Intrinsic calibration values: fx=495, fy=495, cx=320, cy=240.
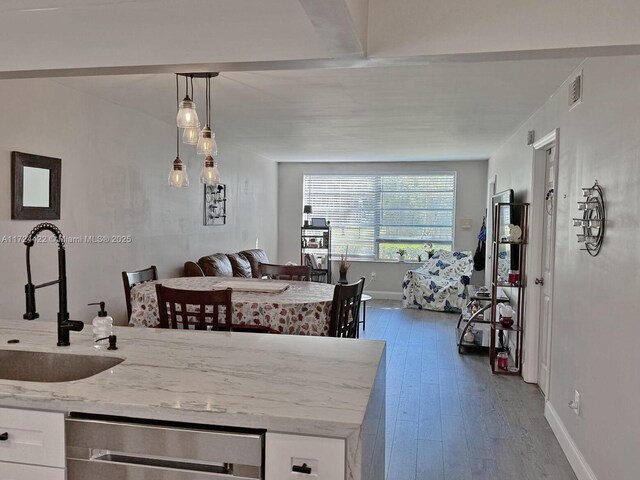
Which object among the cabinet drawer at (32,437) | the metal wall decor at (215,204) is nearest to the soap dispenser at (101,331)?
the cabinet drawer at (32,437)

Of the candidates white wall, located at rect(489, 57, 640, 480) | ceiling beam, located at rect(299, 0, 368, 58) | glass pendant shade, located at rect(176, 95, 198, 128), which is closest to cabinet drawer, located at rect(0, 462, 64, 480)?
ceiling beam, located at rect(299, 0, 368, 58)

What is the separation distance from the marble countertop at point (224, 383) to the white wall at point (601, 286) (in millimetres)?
1118

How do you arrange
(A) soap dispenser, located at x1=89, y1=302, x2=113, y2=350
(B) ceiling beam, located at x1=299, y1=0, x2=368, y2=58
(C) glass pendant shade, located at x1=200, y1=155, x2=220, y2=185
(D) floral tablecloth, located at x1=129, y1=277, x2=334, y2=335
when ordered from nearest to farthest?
(B) ceiling beam, located at x1=299, y1=0, x2=368, y2=58
(A) soap dispenser, located at x1=89, y1=302, x2=113, y2=350
(D) floral tablecloth, located at x1=129, y1=277, x2=334, y2=335
(C) glass pendant shade, located at x1=200, y1=155, x2=220, y2=185

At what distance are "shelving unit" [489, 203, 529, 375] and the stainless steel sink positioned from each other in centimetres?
354

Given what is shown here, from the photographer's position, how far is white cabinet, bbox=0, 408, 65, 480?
140cm

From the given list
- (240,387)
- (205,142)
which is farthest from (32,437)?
(205,142)

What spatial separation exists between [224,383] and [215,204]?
16.4ft

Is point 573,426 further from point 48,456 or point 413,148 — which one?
point 413,148

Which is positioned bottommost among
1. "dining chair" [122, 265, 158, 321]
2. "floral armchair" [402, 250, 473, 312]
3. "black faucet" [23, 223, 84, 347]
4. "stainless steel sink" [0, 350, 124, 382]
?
"floral armchair" [402, 250, 473, 312]

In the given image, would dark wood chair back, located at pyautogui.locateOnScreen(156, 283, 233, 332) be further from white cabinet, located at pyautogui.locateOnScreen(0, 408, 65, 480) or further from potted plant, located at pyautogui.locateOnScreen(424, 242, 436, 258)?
potted plant, located at pyautogui.locateOnScreen(424, 242, 436, 258)

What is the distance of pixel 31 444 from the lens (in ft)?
4.64

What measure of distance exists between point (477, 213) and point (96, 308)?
246 inches

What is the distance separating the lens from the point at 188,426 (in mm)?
1334

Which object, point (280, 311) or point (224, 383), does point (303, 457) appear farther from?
point (280, 311)
